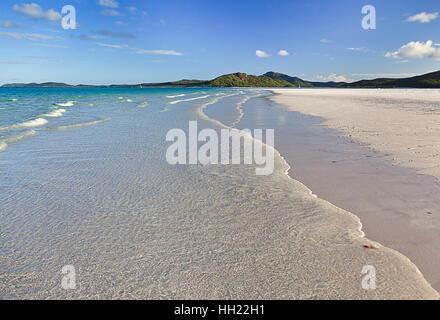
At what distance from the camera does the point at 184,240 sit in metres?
3.72

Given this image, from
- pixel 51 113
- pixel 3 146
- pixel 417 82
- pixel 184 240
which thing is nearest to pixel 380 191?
pixel 184 240

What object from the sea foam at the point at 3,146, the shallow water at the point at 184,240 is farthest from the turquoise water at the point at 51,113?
the shallow water at the point at 184,240

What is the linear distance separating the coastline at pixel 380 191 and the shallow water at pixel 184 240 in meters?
0.31

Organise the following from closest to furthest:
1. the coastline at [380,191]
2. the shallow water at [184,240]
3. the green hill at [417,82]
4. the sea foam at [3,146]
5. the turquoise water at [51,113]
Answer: the shallow water at [184,240], the coastline at [380,191], the sea foam at [3,146], the turquoise water at [51,113], the green hill at [417,82]

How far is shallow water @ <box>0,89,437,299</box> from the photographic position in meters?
2.83

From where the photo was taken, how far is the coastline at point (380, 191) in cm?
363

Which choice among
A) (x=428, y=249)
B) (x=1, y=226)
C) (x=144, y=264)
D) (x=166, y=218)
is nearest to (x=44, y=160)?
(x=1, y=226)

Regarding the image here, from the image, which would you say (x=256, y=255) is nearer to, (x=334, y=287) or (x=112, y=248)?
(x=334, y=287)

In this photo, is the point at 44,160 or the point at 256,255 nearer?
the point at 256,255

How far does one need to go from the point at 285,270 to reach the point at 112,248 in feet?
7.19

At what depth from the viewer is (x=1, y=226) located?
4227 millimetres

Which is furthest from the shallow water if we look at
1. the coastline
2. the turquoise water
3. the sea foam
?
the turquoise water

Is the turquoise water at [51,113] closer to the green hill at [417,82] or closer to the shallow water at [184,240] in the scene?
the shallow water at [184,240]

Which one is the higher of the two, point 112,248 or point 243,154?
point 243,154
